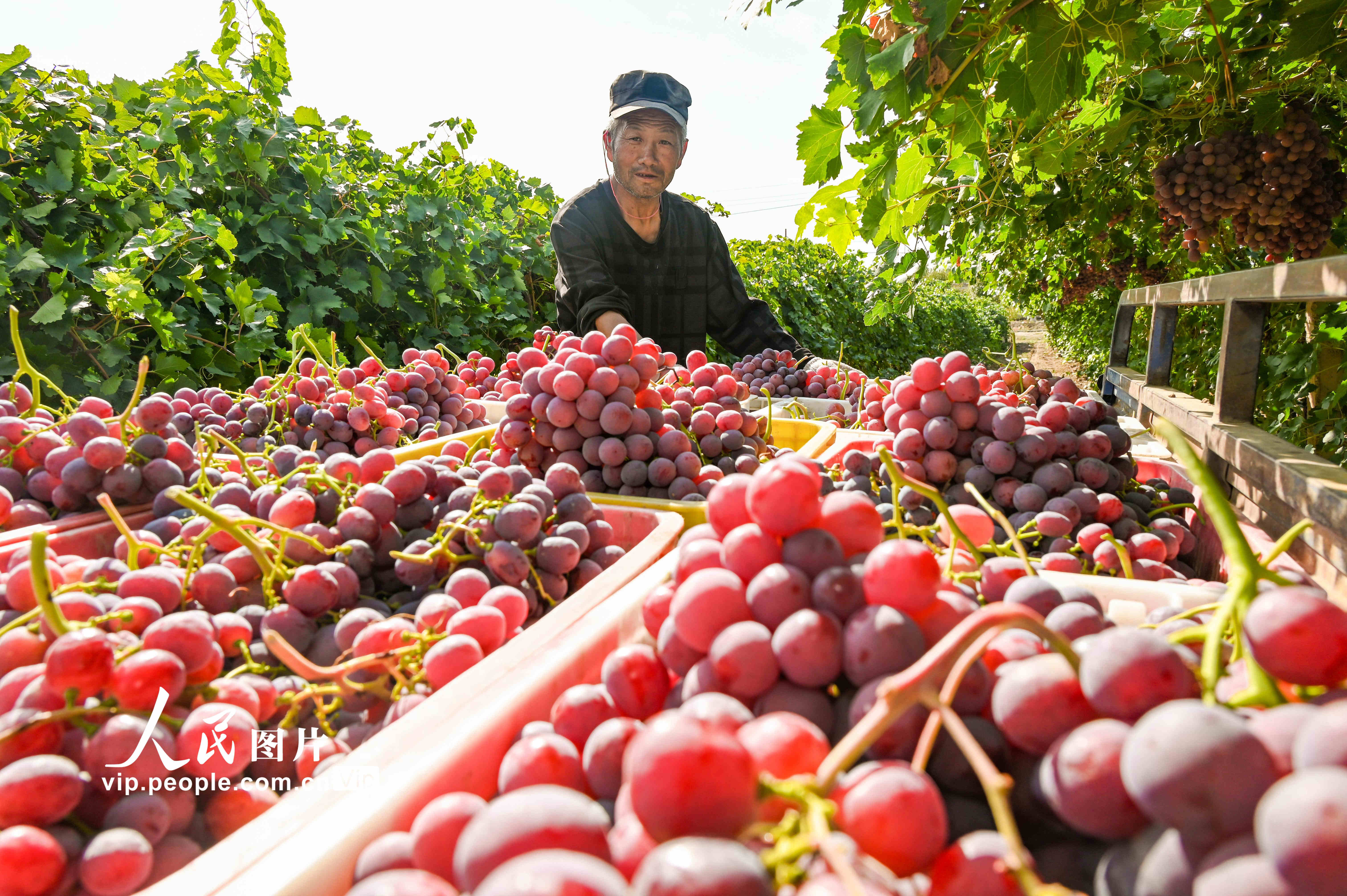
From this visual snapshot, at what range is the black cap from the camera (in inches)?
132

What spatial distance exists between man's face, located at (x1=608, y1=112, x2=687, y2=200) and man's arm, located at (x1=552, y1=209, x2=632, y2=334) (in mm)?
308

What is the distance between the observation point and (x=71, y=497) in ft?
4.25

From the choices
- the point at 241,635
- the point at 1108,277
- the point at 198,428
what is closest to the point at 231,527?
the point at 241,635

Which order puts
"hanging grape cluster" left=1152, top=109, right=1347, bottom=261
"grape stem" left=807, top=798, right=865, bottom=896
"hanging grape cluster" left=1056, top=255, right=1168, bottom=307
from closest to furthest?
"grape stem" left=807, top=798, right=865, bottom=896 → "hanging grape cluster" left=1152, top=109, right=1347, bottom=261 → "hanging grape cluster" left=1056, top=255, right=1168, bottom=307

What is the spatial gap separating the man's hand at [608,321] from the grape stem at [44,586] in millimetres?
2341

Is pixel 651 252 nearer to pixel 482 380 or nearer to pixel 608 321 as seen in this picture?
pixel 608 321

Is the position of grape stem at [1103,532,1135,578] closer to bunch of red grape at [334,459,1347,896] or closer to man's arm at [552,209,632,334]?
bunch of red grape at [334,459,1347,896]

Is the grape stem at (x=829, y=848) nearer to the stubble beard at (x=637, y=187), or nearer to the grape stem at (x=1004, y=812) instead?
the grape stem at (x=1004, y=812)

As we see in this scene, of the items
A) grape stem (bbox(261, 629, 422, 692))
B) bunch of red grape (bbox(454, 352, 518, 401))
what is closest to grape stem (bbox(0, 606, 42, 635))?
grape stem (bbox(261, 629, 422, 692))

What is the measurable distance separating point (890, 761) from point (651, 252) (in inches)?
143

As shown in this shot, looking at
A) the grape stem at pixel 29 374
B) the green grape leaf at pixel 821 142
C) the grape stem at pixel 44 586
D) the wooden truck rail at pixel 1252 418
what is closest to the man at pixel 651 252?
the wooden truck rail at pixel 1252 418

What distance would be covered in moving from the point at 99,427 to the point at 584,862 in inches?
Result: 57.4

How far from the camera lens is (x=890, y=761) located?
0.45m

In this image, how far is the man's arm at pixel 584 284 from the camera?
9.97ft
